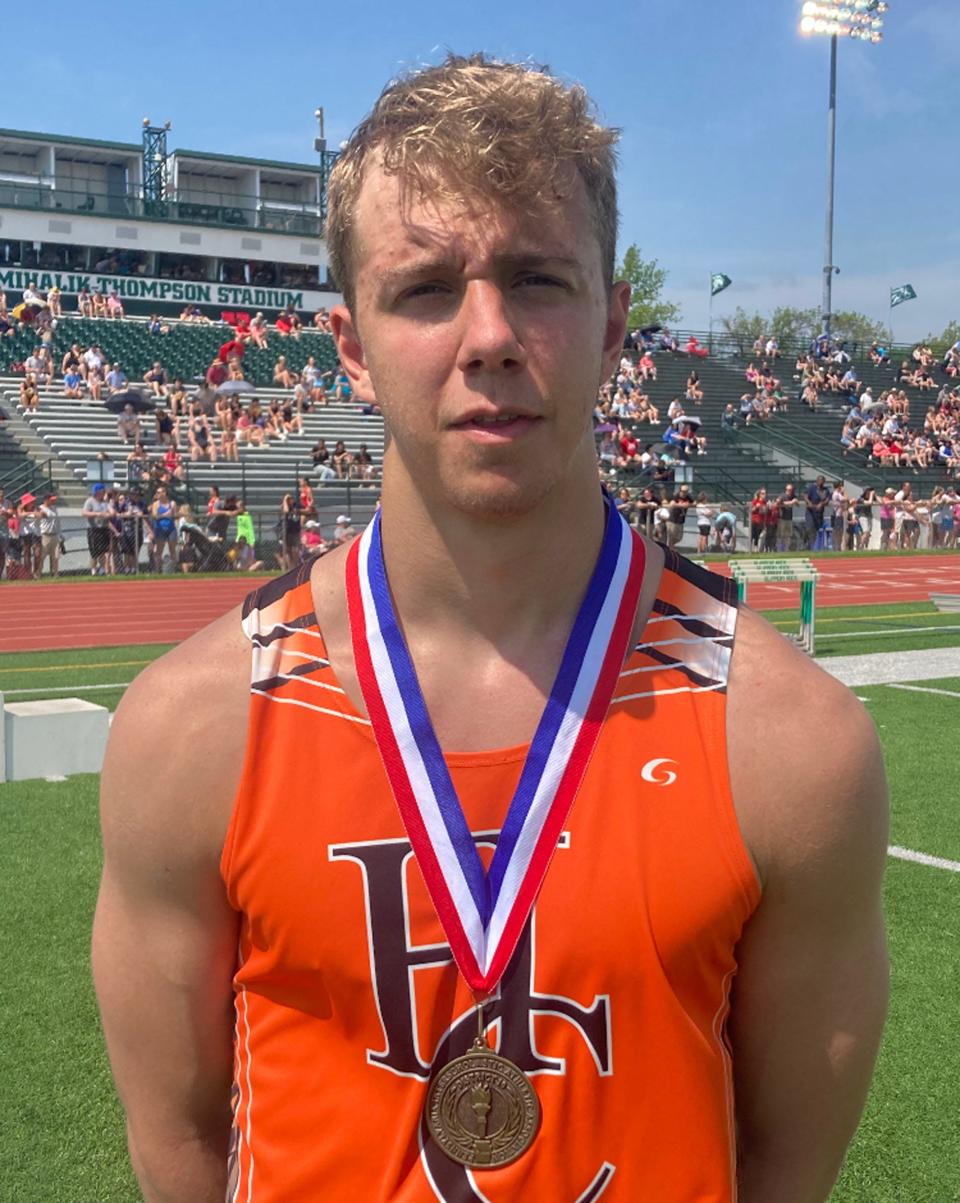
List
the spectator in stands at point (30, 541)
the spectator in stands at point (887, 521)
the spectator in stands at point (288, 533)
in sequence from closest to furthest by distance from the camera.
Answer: the spectator in stands at point (30, 541)
the spectator in stands at point (288, 533)
the spectator in stands at point (887, 521)

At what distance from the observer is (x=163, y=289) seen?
43781 mm

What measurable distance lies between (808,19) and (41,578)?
36569mm

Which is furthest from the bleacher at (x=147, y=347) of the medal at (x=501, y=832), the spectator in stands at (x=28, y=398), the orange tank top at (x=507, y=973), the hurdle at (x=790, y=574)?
the orange tank top at (x=507, y=973)

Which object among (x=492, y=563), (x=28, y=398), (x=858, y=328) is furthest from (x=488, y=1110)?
(x=858, y=328)

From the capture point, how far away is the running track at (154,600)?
1473 centimetres

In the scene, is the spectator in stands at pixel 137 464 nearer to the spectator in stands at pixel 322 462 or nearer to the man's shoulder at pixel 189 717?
the spectator in stands at pixel 322 462

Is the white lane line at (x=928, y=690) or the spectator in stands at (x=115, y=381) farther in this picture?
the spectator in stands at (x=115, y=381)

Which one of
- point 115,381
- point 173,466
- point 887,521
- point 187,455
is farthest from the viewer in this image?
point 887,521

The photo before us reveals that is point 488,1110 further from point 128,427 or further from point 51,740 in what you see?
point 128,427

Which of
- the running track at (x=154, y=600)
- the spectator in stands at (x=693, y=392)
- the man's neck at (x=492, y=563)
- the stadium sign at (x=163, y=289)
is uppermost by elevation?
the stadium sign at (x=163, y=289)

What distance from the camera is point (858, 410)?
3959cm

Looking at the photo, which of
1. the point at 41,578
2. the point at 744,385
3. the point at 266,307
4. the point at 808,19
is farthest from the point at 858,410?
the point at 41,578

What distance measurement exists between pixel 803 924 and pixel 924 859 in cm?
484

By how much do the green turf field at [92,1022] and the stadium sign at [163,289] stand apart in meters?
36.2
